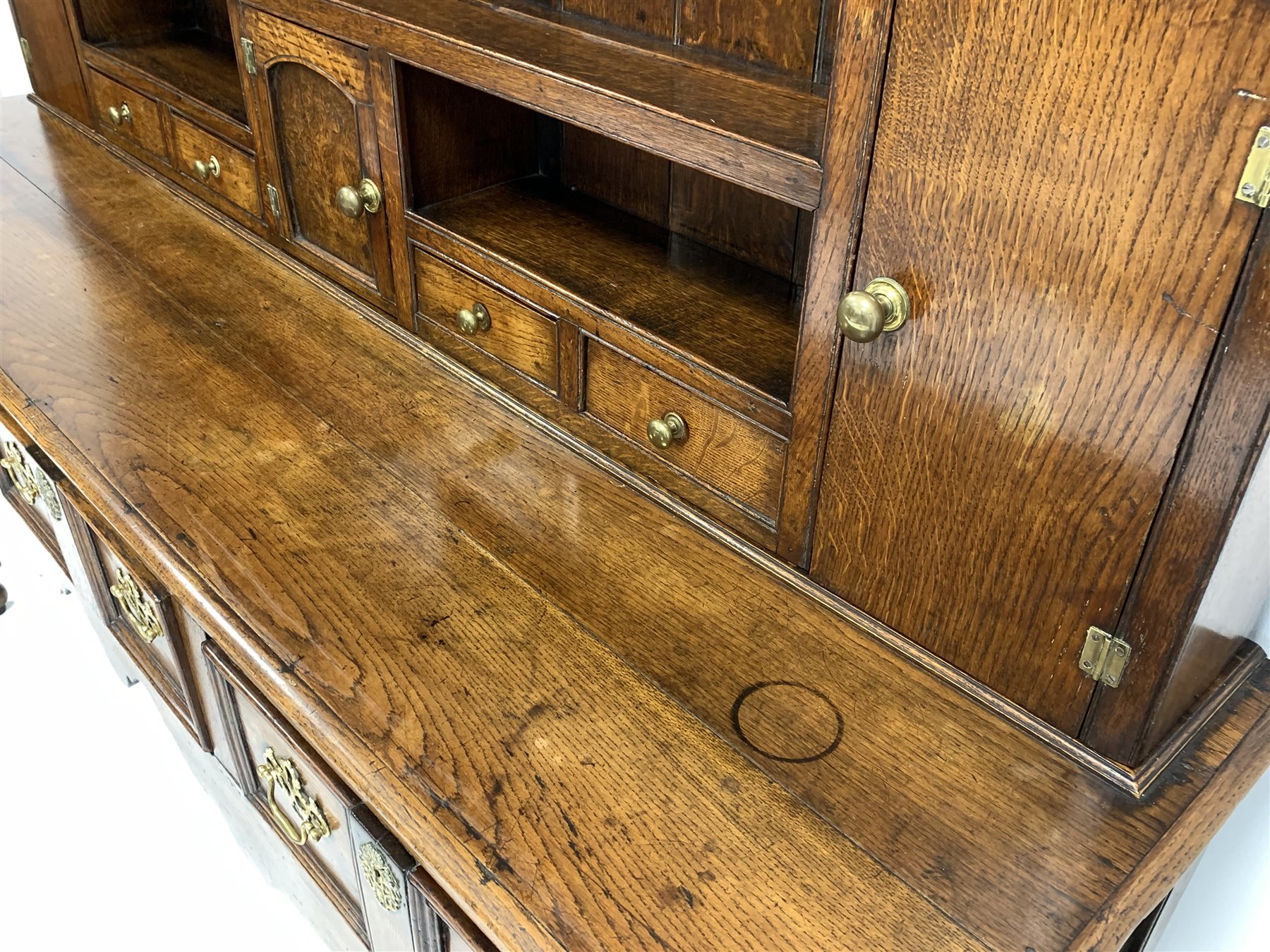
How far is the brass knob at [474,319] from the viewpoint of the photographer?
1168 millimetres

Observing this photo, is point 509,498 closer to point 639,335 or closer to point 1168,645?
point 639,335

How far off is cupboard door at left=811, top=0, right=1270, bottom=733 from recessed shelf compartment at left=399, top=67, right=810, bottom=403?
20cm

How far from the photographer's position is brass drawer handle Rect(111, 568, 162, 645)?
117cm

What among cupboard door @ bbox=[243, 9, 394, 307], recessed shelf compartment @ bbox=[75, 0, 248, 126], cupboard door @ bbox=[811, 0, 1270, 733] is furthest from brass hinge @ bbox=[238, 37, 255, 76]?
cupboard door @ bbox=[811, 0, 1270, 733]

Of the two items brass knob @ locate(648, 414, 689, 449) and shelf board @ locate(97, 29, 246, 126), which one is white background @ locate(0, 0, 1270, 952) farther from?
shelf board @ locate(97, 29, 246, 126)

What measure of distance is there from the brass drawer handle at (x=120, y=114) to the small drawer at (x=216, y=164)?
16 cm

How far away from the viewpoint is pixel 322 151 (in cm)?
130

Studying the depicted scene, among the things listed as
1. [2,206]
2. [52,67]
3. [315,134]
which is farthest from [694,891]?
[52,67]

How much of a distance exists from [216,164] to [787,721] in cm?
120

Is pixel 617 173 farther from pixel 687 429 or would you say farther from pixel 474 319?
pixel 687 429

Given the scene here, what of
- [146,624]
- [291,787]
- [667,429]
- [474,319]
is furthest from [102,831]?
[667,429]

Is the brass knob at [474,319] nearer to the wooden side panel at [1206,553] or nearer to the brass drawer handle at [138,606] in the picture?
the brass drawer handle at [138,606]

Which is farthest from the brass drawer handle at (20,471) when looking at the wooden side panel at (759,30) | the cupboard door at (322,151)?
the wooden side panel at (759,30)

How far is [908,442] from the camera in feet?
2.59
